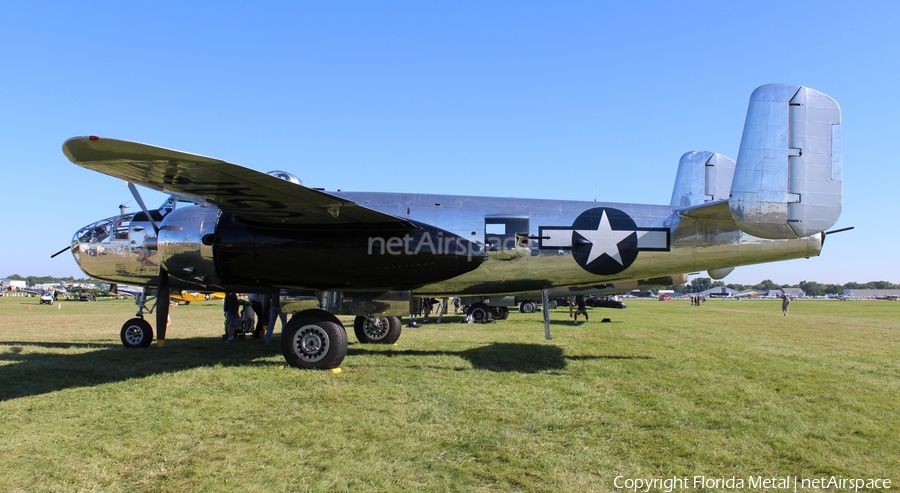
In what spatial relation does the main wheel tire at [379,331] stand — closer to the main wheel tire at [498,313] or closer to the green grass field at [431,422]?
the green grass field at [431,422]

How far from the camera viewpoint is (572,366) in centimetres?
939

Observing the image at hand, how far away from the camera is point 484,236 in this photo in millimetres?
9602

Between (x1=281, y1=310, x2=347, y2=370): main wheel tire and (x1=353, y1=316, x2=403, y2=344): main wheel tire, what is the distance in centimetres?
405

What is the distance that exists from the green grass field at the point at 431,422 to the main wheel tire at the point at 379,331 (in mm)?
2416

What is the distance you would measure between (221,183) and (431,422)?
4.32 m

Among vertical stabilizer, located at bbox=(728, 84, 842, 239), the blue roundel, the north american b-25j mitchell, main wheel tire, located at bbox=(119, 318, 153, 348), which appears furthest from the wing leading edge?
vertical stabilizer, located at bbox=(728, 84, 842, 239)

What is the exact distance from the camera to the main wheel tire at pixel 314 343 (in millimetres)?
8562

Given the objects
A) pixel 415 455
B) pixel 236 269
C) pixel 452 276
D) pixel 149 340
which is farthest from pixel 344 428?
pixel 149 340

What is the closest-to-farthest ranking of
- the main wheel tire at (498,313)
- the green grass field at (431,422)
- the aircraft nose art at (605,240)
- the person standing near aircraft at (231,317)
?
the green grass field at (431,422), the aircraft nose art at (605,240), the person standing near aircraft at (231,317), the main wheel tire at (498,313)

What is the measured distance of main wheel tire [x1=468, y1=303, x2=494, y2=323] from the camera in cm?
2229

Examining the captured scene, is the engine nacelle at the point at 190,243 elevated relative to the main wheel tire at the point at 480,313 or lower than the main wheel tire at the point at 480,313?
elevated

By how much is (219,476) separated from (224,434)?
113cm

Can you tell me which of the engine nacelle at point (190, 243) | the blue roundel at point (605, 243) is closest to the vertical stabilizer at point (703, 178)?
the blue roundel at point (605, 243)

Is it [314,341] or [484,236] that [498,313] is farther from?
[314,341]
